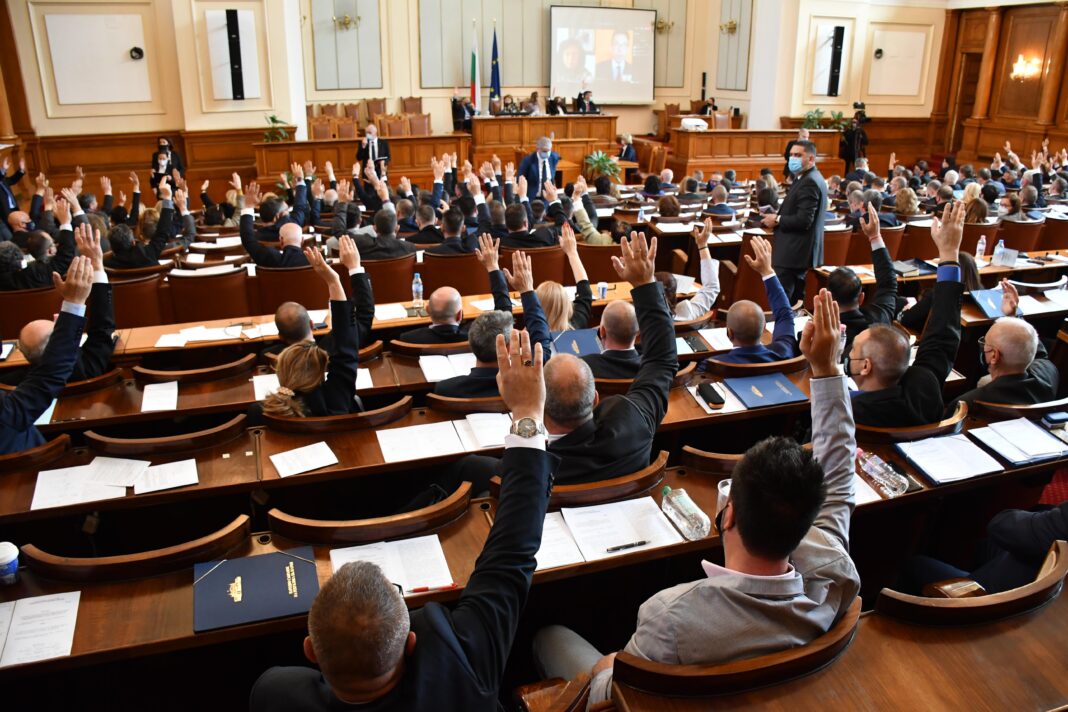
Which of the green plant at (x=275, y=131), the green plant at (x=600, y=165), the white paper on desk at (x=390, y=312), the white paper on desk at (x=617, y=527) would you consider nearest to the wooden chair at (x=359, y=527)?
the white paper on desk at (x=617, y=527)

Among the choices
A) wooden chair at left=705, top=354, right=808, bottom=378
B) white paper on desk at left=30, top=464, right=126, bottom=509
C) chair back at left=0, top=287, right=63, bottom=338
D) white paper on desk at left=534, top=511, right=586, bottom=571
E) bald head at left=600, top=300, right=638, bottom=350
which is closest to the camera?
white paper on desk at left=534, top=511, right=586, bottom=571

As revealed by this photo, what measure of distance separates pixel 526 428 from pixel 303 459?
4.77ft

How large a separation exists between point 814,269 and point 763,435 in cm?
298

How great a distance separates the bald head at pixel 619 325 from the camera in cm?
370

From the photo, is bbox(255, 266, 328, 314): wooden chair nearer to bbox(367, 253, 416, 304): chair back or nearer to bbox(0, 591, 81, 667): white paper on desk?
bbox(367, 253, 416, 304): chair back

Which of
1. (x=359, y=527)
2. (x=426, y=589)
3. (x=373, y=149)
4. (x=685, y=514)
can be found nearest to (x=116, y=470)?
(x=359, y=527)

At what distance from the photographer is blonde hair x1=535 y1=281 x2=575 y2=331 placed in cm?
445

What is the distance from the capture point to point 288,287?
596 cm

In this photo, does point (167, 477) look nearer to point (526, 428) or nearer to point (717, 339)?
point (526, 428)

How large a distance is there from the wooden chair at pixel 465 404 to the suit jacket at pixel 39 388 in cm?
148

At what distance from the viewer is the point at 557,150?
14219 mm

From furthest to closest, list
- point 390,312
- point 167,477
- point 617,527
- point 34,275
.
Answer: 1. point 34,275
2. point 390,312
3. point 167,477
4. point 617,527

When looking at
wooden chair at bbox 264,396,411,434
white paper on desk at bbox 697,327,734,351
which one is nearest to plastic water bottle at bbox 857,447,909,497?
white paper on desk at bbox 697,327,734,351

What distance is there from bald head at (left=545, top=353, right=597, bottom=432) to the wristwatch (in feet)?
2.06
